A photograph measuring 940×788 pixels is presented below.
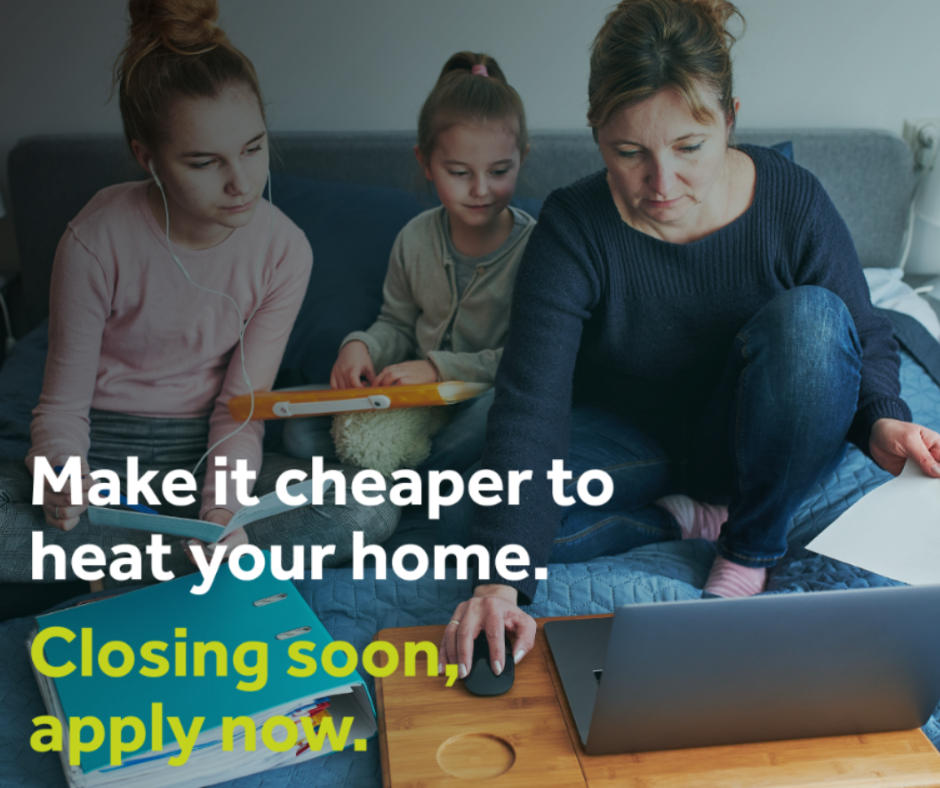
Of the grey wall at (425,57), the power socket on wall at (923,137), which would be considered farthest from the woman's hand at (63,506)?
the power socket on wall at (923,137)

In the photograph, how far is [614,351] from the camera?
3.45ft

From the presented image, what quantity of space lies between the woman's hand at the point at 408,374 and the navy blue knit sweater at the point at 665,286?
6.6 inches

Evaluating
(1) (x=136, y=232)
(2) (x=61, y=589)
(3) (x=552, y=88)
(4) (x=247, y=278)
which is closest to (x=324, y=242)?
(4) (x=247, y=278)

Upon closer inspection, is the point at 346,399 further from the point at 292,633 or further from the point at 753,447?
the point at 753,447

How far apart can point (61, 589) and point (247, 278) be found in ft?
1.55

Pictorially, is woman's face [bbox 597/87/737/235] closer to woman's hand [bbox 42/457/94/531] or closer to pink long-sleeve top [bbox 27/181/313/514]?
pink long-sleeve top [bbox 27/181/313/514]

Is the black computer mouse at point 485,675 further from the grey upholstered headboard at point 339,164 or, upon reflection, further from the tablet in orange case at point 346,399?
the grey upholstered headboard at point 339,164

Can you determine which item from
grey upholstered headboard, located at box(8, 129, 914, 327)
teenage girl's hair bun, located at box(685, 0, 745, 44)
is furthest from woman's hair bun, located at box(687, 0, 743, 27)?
grey upholstered headboard, located at box(8, 129, 914, 327)

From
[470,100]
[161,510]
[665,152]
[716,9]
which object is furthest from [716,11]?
[161,510]

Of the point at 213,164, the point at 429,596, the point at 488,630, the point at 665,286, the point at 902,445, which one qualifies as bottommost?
the point at 429,596

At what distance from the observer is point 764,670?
0.58 m

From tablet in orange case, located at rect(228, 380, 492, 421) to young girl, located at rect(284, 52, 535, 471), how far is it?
46mm

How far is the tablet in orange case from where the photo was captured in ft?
3.39

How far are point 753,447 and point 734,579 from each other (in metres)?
0.16
